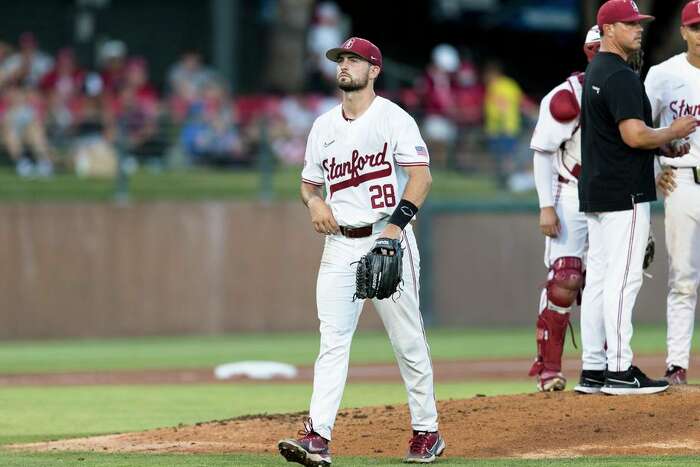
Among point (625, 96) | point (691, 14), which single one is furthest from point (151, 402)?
point (691, 14)

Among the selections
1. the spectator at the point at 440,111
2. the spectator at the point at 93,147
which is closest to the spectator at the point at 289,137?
the spectator at the point at 440,111

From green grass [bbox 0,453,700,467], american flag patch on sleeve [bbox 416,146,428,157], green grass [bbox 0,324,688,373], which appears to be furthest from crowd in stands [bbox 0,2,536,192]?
american flag patch on sleeve [bbox 416,146,428,157]

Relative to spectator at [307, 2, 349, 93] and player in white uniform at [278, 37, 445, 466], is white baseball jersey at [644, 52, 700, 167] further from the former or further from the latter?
spectator at [307, 2, 349, 93]

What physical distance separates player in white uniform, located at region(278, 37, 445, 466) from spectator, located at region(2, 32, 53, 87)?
43.0 feet

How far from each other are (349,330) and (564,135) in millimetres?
2478

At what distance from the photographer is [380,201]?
7.38 m

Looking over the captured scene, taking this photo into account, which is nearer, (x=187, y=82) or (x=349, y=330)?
(x=349, y=330)

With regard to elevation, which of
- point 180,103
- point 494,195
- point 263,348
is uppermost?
point 180,103

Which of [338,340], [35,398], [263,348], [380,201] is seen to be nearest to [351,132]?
[380,201]

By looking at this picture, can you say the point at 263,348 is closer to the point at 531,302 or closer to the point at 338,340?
the point at 531,302

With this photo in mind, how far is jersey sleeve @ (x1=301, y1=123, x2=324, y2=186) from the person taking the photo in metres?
7.49

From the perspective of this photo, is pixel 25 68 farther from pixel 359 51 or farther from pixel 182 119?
pixel 359 51

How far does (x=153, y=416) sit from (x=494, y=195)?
10.6 metres

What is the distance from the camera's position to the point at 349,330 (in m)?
7.33
